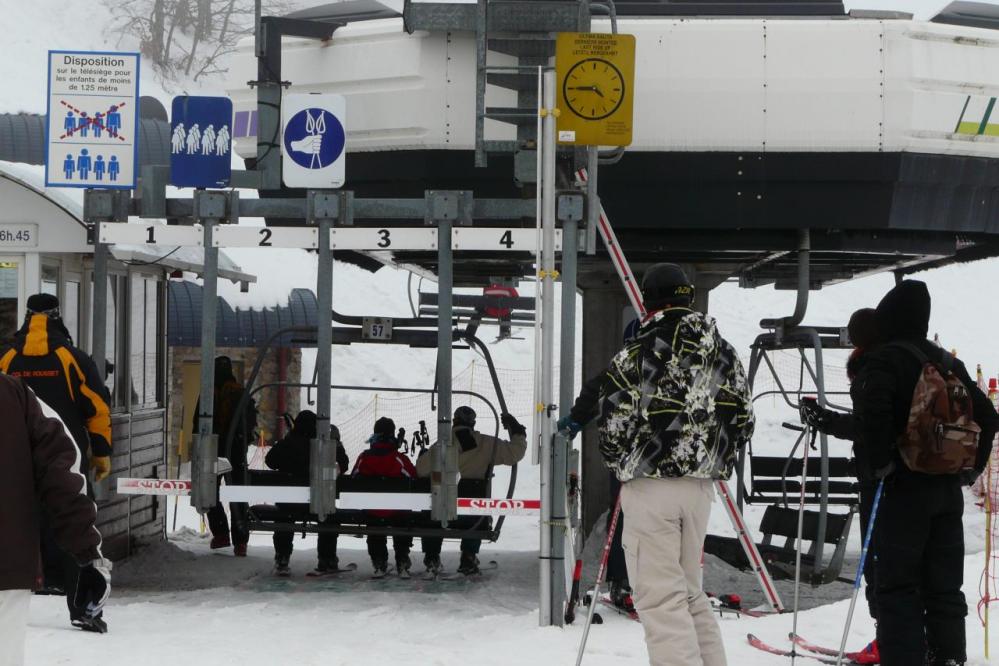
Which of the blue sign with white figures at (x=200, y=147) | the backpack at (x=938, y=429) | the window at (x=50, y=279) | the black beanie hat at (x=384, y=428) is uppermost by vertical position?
the blue sign with white figures at (x=200, y=147)

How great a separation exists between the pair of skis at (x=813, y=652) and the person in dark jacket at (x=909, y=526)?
0.76m

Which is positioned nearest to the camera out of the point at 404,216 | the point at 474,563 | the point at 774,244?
the point at 404,216

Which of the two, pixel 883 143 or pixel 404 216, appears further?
pixel 883 143

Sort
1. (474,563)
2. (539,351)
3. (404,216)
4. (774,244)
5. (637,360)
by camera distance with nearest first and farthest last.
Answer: (637,360) < (539,351) < (404,216) < (774,244) < (474,563)

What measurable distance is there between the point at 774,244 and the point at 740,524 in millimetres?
2598

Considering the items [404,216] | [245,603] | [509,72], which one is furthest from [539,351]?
[245,603]

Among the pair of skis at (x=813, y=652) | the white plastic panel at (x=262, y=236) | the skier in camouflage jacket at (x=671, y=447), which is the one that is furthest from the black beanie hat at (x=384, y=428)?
the skier in camouflage jacket at (x=671, y=447)

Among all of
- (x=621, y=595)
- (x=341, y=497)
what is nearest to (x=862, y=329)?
(x=621, y=595)

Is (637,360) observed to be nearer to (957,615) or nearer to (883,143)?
(957,615)

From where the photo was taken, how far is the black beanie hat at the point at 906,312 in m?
5.59

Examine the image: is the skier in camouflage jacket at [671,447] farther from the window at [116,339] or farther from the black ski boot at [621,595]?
the window at [116,339]

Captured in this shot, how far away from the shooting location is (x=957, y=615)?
17.9 feet

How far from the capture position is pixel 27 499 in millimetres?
4238

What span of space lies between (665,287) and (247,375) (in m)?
22.4
